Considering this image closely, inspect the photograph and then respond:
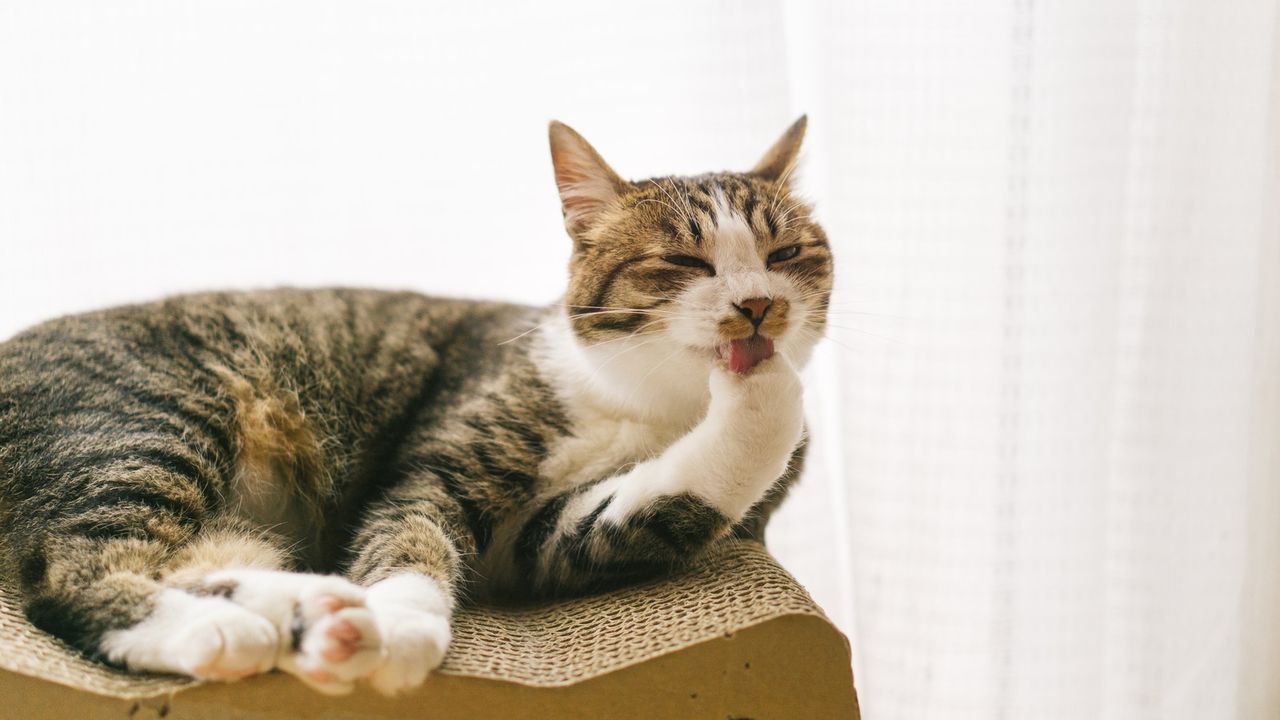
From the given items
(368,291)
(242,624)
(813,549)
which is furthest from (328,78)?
(813,549)

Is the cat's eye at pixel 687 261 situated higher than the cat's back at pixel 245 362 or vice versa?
the cat's eye at pixel 687 261

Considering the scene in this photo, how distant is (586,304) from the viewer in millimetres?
1270

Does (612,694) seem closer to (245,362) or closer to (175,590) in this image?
(175,590)

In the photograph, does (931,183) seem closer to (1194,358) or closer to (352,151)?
(1194,358)

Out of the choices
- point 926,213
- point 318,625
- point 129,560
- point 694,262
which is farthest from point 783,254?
point 129,560

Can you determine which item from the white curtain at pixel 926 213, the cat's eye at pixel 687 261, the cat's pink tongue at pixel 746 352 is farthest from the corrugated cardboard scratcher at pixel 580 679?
the white curtain at pixel 926 213

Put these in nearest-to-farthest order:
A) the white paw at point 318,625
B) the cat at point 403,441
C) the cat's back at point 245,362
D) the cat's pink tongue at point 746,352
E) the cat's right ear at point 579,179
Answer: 1. the white paw at point 318,625
2. the cat at point 403,441
3. the cat's pink tongue at point 746,352
4. the cat's back at point 245,362
5. the cat's right ear at point 579,179

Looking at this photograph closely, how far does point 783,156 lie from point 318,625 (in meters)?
0.93

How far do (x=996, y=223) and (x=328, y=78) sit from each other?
1.20 m

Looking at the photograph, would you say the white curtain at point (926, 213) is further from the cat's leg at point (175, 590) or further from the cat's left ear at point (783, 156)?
the cat's leg at point (175, 590)

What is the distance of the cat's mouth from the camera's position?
1.05m

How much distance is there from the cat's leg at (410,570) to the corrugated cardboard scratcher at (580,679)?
0.03 metres

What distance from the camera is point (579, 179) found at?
1324mm

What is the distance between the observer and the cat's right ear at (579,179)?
129 cm
